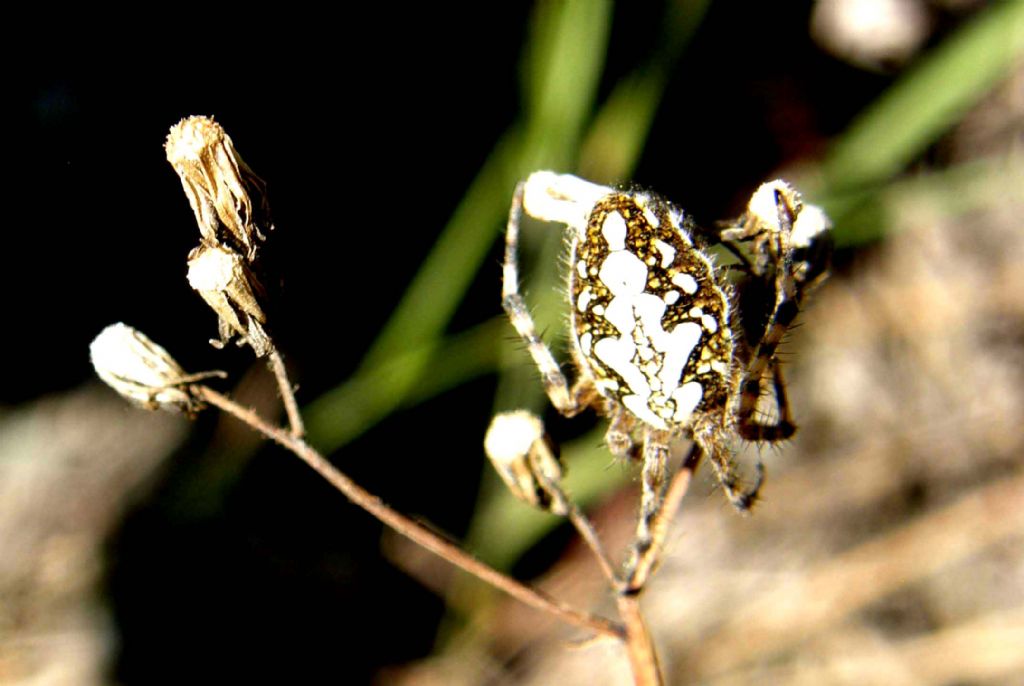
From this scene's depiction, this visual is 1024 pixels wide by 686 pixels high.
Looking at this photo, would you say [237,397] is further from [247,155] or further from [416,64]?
[416,64]

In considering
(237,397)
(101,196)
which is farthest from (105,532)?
(101,196)

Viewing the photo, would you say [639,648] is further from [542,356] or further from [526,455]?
Result: [542,356]

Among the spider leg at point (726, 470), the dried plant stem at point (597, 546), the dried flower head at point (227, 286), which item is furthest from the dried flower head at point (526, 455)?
the dried flower head at point (227, 286)

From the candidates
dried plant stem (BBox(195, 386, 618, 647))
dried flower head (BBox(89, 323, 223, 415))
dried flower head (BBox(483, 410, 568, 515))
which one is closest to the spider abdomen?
dried flower head (BBox(483, 410, 568, 515))

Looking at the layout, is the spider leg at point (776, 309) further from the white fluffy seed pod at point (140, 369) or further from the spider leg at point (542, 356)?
A: the white fluffy seed pod at point (140, 369)

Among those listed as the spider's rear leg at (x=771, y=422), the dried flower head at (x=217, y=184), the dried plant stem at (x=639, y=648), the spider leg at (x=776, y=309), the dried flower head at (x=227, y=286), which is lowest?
the dried plant stem at (x=639, y=648)

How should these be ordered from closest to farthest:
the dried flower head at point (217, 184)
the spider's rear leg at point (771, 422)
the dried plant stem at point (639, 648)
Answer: the dried flower head at point (217, 184)
the dried plant stem at point (639, 648)
the spider's rear leg at point (771, 422)

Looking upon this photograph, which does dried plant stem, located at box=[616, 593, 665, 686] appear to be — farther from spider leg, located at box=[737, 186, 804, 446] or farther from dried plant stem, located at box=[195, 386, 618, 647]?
spider leg, located at box=[737, 186, 804, 446]
